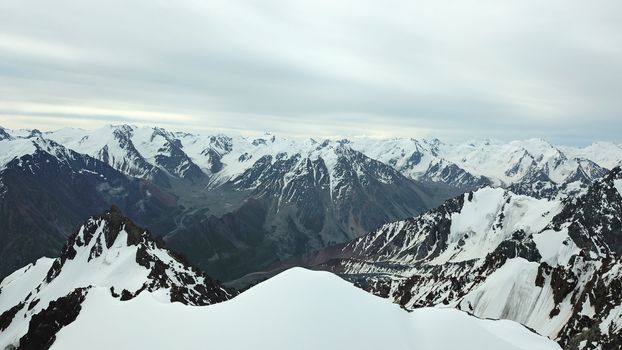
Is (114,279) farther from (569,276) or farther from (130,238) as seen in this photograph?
(569,276)

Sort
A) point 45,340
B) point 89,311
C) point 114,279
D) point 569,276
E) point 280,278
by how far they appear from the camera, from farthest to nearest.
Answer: point 114,279, point 569,276, point 45,340, point 89,311, point 280,278

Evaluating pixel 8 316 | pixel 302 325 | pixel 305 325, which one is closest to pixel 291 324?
pixel 302 325

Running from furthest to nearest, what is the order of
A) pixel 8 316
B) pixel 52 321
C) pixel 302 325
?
1. pixel 8 316
2. pixel 52 321
3. pixel 302 325

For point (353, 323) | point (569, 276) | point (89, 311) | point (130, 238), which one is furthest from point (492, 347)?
point (130, 238)

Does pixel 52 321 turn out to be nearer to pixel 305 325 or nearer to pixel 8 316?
pixel 305 325

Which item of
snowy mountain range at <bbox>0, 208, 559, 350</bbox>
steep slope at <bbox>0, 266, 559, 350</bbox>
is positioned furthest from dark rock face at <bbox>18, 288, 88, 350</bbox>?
steep slope at <bbox>0, 266, 559, 350</bbox>

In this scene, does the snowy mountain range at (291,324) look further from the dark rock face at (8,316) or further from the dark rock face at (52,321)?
the dark rock face at (8,316)
